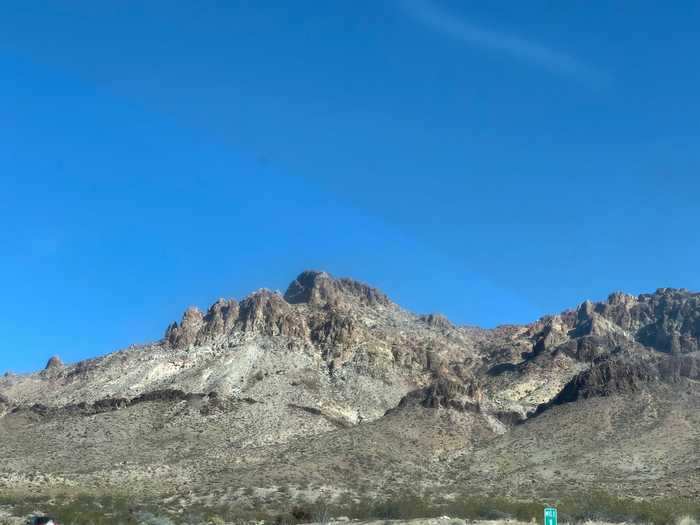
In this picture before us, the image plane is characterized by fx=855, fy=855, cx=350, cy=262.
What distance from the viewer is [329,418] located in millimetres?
131875

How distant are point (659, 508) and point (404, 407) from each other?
6386cm

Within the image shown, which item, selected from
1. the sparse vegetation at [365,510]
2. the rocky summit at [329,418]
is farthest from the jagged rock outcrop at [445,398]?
the sparse vegetation at [365,510]

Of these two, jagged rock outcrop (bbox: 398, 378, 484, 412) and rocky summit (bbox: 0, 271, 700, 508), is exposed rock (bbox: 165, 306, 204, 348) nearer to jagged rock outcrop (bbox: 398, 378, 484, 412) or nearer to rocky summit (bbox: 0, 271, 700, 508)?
rocky summit (bbox: 0, 271, 700, 508)

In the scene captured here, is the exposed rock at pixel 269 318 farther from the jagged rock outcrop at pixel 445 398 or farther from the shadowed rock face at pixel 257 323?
the jagged rock outcrop at pixel 445 398

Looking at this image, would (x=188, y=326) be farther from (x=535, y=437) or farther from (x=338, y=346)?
(x=535, y=437)

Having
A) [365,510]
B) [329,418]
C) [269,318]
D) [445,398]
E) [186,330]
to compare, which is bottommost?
[365,510]

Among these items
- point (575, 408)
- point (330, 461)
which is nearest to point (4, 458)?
point (330, 461)

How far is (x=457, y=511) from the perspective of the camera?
74750mm

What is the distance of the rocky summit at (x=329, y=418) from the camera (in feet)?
319

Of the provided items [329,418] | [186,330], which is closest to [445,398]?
[329,418]

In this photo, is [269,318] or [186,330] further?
[269,318]

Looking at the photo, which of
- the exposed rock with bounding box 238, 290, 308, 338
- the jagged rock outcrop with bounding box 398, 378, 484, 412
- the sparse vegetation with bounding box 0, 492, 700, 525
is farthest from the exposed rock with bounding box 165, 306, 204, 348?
the sparse vegetation with bounding box 0, 492, 700, 525

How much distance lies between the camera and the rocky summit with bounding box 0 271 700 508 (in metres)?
97.1

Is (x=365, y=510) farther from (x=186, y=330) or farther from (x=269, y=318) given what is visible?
(x=186, y=330)
